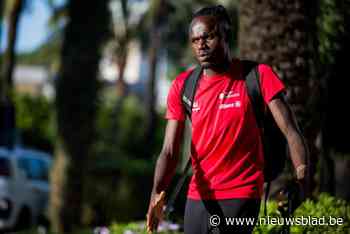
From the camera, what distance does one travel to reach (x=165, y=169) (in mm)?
4105

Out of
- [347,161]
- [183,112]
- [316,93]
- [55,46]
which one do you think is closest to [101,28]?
[347,161]

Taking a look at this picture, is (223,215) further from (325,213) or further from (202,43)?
(325,213)

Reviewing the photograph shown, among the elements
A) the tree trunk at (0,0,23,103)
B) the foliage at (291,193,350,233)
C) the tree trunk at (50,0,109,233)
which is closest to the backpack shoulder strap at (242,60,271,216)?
the foliage at (291,193,350,233)

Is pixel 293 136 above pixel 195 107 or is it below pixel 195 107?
below

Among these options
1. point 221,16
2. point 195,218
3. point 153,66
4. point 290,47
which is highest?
point 221,16

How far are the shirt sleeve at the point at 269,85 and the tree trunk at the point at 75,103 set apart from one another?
28.8ft

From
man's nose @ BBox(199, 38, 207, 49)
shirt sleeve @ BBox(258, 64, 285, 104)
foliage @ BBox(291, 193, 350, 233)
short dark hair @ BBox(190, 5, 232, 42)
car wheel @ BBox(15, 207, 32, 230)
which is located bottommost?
car wheel @ BBox(15, 207, 32, 230)

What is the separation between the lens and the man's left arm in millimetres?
3809

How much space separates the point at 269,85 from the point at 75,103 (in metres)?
8.92

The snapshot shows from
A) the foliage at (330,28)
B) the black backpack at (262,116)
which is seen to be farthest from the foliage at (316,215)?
the foliage at (330,28)

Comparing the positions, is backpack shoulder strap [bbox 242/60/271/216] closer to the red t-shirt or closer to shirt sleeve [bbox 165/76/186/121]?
the red t-shirt

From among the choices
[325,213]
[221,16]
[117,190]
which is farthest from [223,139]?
[117,190]

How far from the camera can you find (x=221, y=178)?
12.7 ft

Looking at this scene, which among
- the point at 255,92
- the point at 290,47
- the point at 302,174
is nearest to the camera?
the point at 302,174
